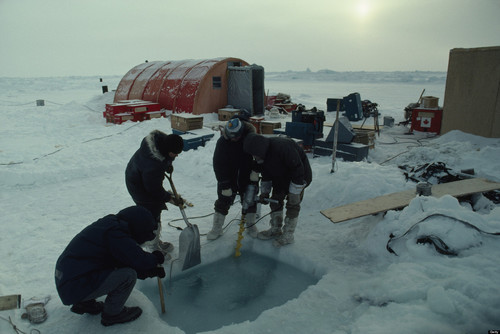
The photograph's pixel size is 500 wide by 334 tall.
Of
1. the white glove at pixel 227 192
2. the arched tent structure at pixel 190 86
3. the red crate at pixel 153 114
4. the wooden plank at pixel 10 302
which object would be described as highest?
the arched tent structure at pixel 190 86

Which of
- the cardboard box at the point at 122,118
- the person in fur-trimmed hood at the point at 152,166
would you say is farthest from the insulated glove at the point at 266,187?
the cardboard box at the point at 122,118

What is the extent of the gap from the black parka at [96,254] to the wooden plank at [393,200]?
109 inches

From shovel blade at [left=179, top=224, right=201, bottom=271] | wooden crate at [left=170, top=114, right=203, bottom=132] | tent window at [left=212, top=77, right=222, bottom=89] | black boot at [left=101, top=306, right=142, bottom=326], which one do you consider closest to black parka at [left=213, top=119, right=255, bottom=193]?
shovel blade at [left=179, top=224, right=201, bottom=271]

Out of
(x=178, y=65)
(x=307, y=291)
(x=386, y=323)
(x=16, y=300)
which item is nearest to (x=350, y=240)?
(x=307, y=291)

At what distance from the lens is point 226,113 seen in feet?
47.0

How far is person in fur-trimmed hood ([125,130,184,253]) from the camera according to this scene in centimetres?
411

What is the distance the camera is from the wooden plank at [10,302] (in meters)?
3.16

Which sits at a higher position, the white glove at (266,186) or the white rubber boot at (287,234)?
the white glove at (266,186)

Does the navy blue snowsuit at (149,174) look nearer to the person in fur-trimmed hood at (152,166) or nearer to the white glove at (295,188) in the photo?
the person in fur-trimmed hood at (152,166)

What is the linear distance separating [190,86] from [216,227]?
10809 mm

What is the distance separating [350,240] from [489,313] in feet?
7.02

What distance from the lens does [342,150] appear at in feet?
30.0

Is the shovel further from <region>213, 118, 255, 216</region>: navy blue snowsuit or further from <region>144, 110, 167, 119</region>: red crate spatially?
<region>144, 110, 167, 119</region>: red crate

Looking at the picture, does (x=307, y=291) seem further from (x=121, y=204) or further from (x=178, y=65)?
(x=178, y=65)
